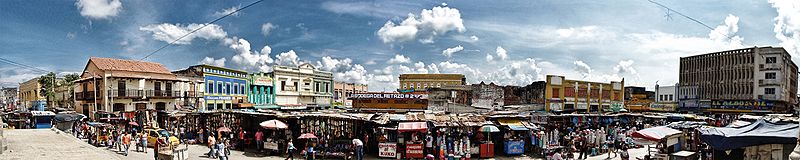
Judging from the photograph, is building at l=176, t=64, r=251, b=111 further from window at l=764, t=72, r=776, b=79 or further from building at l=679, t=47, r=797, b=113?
window at l=764, t=72, r=776, b=79

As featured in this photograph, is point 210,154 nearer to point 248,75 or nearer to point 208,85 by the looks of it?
point 208,85

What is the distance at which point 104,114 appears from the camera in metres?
36.6

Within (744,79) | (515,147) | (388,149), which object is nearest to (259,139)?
(388,149)

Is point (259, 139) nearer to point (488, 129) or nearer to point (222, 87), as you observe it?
point (488, 129)

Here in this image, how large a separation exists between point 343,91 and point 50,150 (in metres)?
42.5

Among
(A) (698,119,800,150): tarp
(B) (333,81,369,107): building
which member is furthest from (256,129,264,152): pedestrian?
(B) (333,81,369,107): building

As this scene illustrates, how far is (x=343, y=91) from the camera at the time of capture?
6278cm

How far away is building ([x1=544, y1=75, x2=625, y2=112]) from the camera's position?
144 ft

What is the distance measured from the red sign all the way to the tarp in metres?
10.3

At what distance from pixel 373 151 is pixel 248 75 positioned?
1307 inches

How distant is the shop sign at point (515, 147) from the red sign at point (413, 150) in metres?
4.14

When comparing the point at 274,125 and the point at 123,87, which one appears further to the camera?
the point at 123,87

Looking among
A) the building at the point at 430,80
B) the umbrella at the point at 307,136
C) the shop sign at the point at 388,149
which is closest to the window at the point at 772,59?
the building at the point at 430,80

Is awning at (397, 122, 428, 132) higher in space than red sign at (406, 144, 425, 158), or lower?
higher
